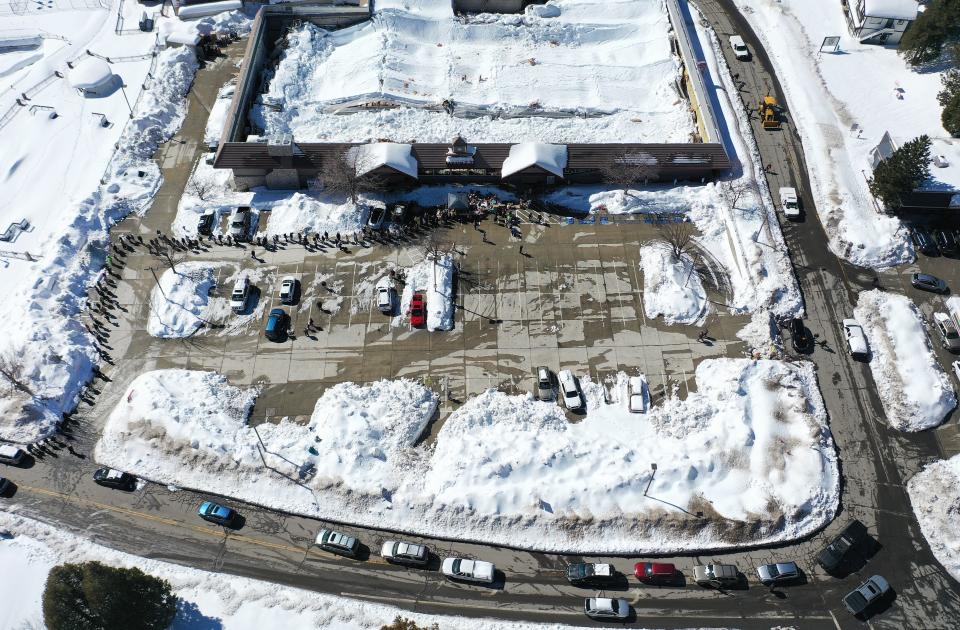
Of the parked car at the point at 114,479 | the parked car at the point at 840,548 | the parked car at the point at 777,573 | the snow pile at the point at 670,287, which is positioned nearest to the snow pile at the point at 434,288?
the snow pile at the point at 670,287

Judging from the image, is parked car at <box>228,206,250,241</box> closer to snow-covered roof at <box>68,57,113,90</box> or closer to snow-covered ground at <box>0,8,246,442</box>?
snow-covered ground at <box>0,8,246,442</box>

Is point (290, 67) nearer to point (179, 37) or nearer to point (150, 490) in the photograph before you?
point (179, 37)

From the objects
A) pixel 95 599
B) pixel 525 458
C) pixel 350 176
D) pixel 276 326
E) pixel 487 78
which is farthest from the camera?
pixel 487 78

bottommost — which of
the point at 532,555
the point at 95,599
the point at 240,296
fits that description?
the point at 532,555

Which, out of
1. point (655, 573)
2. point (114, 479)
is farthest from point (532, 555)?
point (114, 479)

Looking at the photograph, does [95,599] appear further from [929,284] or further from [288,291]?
[929,284]

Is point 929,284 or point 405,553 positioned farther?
point 929,284

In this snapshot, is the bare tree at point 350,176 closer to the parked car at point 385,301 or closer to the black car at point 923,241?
the parked car at point 385,301

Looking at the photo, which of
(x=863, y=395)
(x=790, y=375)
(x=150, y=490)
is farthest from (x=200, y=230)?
(x=863, y=395)
